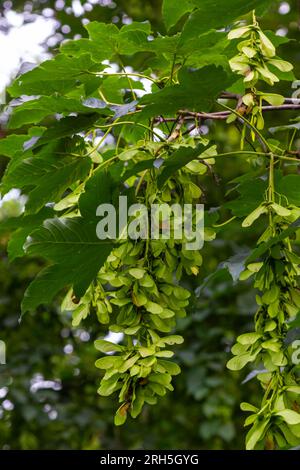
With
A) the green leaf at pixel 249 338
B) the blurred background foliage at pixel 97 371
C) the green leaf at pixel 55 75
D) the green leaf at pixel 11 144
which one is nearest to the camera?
the green leaf at pixel 249 338

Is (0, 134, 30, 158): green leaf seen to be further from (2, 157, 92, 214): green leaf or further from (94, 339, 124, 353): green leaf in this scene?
(94, 339, 124, 353): green leaf

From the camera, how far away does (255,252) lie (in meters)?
0.95

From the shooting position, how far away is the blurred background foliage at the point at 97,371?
2943mm

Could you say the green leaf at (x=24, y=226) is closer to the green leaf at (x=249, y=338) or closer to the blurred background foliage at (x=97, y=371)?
the green leaf at (x=249, y=338)

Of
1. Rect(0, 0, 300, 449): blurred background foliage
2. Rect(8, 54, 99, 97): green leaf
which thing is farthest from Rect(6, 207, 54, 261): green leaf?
Rect(0, 0, 300, 449): blurred background foliage

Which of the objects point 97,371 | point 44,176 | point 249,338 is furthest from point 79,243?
point 97,371

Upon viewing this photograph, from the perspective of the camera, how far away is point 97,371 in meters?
3.28

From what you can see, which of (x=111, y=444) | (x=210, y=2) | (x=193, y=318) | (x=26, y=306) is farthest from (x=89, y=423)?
(x=210, y=2)

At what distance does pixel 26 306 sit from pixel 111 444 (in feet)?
7.15

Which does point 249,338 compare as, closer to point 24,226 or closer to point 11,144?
point 24,226

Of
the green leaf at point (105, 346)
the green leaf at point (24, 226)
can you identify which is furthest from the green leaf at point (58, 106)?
the green leaf at point (105, 346)

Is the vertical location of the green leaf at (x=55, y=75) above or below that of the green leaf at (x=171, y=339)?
above

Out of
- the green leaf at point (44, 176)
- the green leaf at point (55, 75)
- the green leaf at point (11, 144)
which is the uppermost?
the green leaf at point (55, 75)

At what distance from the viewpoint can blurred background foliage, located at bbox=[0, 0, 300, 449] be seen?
2943 mm
